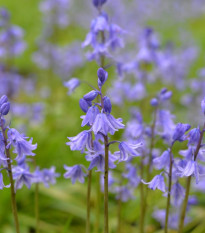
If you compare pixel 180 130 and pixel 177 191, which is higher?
pixel 180 130

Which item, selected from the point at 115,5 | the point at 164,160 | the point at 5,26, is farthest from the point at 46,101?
the point at 164,160

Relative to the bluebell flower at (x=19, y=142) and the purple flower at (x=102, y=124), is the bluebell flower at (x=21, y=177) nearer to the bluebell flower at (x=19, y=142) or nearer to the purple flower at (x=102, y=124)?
the bluebell flower at (x=19, y=142)

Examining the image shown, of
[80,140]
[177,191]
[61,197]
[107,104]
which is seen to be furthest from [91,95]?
[61,197]

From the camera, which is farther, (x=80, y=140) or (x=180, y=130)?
(x=180, y=130)

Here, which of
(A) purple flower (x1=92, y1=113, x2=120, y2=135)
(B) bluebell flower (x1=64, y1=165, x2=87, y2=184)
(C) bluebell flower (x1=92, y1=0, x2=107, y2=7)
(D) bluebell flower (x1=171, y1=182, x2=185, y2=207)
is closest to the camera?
(A) purple flower (x1=92, y1=113, x2=120, y2=135)

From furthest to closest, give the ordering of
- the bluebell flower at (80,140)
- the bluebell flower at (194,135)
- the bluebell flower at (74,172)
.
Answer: the bluebell flower at (74,172)
the bluebell flower at (194,135)
the bluebell flower at (80,140)

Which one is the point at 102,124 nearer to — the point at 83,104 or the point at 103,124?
the point at 103,124

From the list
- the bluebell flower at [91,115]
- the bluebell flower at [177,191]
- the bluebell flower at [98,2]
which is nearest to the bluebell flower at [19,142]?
the bluebell flower at [91,115]

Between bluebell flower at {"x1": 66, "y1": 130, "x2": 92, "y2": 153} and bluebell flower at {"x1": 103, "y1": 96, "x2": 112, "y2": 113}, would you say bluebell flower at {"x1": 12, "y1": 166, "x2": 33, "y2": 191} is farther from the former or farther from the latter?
bluebell flower at {"x1": 103, "y1": 96, "x2": 112, "y2": 113}

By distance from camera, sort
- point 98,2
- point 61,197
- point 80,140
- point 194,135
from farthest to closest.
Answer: point 61,197 → point 98,2 → point 194,135 → point 80,140

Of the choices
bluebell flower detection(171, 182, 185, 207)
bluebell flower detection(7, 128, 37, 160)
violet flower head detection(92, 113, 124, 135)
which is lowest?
bluebell flower detection(171, 182, 185, 207)

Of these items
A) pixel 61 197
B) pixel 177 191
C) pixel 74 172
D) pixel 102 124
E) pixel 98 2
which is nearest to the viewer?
pixel 102 124

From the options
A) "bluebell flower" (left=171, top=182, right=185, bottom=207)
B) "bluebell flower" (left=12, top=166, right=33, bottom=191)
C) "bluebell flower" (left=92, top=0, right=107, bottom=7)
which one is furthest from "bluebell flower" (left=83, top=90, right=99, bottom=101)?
"bluebell flower" (left=92, top=0, right=107, bottom=7)

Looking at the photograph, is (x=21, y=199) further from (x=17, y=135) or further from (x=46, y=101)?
(x=46, y=101)
